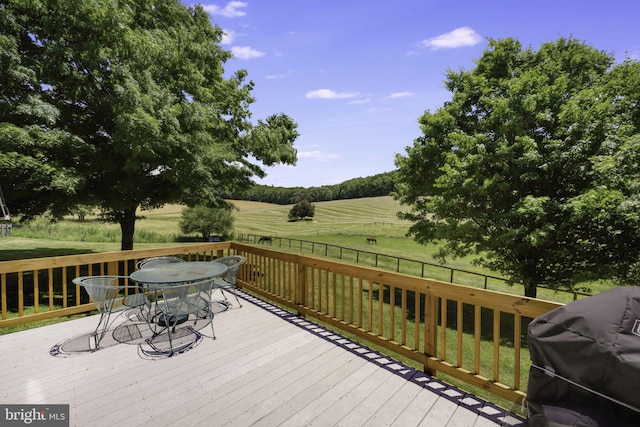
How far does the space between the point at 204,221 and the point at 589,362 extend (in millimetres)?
29121

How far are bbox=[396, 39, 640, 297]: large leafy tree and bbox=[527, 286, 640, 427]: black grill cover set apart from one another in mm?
5534

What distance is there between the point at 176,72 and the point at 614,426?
357 inches

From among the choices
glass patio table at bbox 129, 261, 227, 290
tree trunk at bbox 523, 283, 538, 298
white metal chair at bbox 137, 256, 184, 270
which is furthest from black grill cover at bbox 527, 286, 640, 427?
tree trunk at bbox 523, 283, 538, 298

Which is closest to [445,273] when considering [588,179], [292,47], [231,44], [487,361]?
[588,179]

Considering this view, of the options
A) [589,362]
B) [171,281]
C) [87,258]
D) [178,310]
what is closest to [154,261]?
[87,258]

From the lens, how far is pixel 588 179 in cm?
686

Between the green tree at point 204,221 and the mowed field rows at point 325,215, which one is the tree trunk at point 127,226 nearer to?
the green tree at point 204,221

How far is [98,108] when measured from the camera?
661 centimetres

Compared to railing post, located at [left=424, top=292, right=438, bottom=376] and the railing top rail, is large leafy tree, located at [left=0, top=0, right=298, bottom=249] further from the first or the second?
railing post, located at [left=424, top=292, right=438, bottom=376]

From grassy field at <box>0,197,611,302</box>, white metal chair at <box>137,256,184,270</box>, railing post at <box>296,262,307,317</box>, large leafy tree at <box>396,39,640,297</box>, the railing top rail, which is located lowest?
grassy field at <box>0,197,611,302</box>

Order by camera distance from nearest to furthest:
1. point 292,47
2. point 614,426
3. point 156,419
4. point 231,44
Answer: point 614,426 → point 156,419 → point 292,47 → point 231,44

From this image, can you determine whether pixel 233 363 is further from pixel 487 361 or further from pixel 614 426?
pixel 487 361

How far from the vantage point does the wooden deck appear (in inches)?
93.0

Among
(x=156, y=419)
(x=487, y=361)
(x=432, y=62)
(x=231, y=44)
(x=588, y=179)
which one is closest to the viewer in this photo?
(x=156, y=419)
